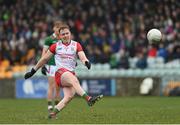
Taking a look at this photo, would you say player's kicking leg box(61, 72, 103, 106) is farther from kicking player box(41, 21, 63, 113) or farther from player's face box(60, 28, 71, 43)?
A: kicking player box(41, 21, 63, 113)

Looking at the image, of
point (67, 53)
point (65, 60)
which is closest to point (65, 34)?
point (67, 53)

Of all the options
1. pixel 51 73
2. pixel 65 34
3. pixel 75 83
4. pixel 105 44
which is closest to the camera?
pixel 75 83

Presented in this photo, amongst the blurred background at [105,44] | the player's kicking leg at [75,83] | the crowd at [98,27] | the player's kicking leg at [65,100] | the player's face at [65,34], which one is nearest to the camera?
the player's kicking leg at [75,83]

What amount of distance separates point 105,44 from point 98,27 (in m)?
2.07

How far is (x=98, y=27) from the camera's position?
1412 inches

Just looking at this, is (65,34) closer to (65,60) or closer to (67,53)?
(67,53)

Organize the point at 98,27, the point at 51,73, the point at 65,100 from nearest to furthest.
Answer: the point at 65,100 → the point at 51,73 → the point at 98,27

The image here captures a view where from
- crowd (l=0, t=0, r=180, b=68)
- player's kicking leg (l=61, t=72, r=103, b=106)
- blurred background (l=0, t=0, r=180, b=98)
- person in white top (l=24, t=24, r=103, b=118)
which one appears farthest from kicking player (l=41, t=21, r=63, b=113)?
crowd (l=0, t=0, r=180, b=68)

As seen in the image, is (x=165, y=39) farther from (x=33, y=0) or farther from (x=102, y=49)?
(x=33, y=0)

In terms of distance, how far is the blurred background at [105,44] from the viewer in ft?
106

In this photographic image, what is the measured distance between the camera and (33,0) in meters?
39.5

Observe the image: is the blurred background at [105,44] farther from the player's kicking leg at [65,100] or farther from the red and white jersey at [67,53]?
the player's kicking leg at [65,100]

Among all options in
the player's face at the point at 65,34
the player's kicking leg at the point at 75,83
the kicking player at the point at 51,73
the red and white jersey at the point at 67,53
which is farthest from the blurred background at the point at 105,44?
the player's kicking leg at the point at 75,83

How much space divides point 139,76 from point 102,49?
3.04m
